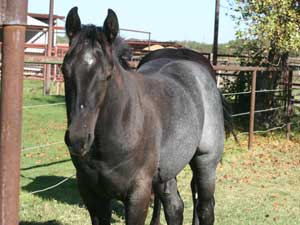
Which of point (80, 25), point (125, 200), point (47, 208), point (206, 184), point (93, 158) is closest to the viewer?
point (80, 25)

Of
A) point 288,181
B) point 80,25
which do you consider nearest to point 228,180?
point 288,181

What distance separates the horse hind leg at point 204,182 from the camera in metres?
4.26

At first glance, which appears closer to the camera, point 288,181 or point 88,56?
A: point 88,56

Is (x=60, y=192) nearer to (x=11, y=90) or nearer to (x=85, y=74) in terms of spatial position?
(x=85, y=74)

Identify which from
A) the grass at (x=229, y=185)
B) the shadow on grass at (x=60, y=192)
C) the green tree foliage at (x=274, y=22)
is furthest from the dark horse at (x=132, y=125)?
the green tree foliage at (x=274, y=22)

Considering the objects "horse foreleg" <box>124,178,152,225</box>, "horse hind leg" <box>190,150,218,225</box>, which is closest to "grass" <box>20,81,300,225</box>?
"horse hind leg" <box>190,150,218,225</box>

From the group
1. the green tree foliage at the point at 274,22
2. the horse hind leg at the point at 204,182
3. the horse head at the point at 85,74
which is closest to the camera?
the horse head at the point at 85,74

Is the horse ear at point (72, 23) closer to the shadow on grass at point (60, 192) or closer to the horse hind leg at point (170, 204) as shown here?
the horse hind leg at point (170, 204)

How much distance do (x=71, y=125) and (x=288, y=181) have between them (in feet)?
17.7

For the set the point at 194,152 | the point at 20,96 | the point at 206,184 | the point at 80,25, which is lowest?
the point at 206,184

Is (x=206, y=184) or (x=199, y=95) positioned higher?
(x=199, y=95)

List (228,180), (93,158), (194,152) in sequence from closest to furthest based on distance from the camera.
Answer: (93,158) → (194,152) → (228,180)

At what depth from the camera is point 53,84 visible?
21203mm

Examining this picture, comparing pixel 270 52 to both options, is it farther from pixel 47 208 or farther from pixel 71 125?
pixel 71 125
